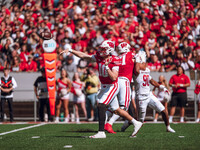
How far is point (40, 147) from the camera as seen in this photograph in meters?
7.41

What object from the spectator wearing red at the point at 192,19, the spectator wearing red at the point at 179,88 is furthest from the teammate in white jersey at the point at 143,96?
the spectator wearing red at the point at 192,19

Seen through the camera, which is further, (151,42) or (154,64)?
(151,42)

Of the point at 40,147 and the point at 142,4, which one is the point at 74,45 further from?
the point at 40,147

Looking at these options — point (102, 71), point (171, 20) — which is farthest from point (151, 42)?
point (102, 71)

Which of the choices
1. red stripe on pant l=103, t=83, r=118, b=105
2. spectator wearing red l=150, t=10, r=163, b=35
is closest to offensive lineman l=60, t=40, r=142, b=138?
red stripe on pant l=103, t=83, r=118, b=105

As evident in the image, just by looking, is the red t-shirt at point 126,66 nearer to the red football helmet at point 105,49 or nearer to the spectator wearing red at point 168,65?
the red football helmet at point 105,49

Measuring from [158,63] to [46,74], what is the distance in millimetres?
4346

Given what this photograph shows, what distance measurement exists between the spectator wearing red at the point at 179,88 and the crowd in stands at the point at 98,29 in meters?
1.11

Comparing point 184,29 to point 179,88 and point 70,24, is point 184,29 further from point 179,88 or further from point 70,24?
point 70,24

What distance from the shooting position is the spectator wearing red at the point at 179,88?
51.6ft

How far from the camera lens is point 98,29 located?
785 inches

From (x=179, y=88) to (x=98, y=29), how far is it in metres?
5.46

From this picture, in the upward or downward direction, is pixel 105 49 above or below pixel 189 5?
below

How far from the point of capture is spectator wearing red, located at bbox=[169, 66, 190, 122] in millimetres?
15734
